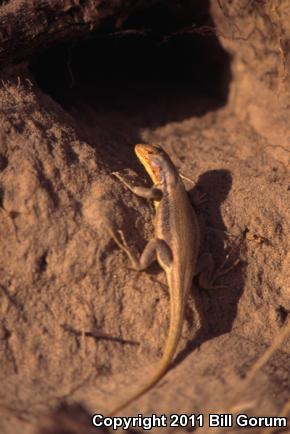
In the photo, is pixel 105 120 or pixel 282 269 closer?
pixel 282 269

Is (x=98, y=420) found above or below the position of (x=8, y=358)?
below

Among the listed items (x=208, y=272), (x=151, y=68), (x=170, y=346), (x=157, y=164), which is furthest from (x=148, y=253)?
(x=151, y=68)

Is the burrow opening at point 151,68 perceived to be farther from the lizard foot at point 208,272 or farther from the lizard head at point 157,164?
the lizard foot at point 208,272

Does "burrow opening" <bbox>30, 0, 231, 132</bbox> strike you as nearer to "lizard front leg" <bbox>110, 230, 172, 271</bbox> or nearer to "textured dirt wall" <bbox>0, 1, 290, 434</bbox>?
"textured dirt wall" <bbox>0, 1, 290, 434</bbox>

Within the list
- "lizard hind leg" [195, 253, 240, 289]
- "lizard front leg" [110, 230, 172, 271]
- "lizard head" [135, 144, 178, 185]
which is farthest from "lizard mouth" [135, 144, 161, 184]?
"lizard hind leg" [195, 253, 240, 289]

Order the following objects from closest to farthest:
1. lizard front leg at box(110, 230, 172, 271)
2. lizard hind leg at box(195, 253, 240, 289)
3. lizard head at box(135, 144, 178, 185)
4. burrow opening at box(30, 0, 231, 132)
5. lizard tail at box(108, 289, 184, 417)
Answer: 1. lizard tail at box(108, 289, 184, 417)
2. lizard front leg at box(110, 230, 172, 271)
3. lizard hind leg at box(195, 253, 240, 289)
4. lizard head at box(135, 144, 178, 185)
5. burrow opening at box(30, 0, 231, 132)

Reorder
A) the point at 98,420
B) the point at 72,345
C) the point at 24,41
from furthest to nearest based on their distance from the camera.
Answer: the point at 24,41 < the point at 72,345 < the point at 98,420

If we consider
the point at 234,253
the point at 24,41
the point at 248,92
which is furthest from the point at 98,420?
the point at 248,92

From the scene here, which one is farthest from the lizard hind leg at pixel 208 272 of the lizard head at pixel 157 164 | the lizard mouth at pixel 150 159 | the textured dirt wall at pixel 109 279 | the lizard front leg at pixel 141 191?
the lizard mouth at pixel 150 159

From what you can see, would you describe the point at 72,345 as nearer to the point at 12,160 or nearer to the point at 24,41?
the point at 12,160
